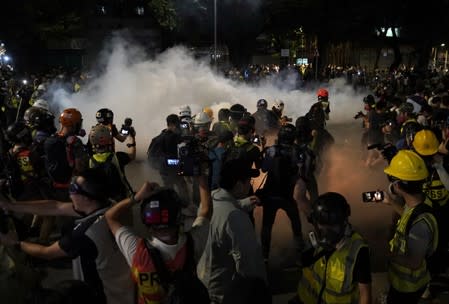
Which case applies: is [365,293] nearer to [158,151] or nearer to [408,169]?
[408,169]

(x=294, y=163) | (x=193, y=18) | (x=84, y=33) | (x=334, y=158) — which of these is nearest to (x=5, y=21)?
(x=193, y=18)

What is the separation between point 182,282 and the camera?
2660 mm

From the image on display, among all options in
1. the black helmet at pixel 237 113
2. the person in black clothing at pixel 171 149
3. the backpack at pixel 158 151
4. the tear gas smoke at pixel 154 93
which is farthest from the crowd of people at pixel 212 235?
the tear gas smoke at pixel 154 93

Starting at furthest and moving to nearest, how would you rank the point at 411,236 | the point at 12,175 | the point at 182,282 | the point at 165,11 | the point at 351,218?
the point at 165,11
the point at 351,218
the point at 12,175
the point at 411,236
the point at 182,282

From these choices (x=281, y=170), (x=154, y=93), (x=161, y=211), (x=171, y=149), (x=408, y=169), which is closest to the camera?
(x=161, y=211)

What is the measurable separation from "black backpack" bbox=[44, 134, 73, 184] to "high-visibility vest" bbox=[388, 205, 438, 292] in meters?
3.92

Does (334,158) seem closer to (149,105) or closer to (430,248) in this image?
(149,105)

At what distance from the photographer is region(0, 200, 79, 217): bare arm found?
155 inches

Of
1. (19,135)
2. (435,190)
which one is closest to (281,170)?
(435,190)

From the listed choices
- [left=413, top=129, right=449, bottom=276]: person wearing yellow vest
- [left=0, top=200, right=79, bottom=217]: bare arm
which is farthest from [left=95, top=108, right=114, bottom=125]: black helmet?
[left=413, top=129, right=449, bottom=276]: person wearing yellow vest

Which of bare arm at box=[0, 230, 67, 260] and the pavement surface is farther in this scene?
the pavement surface

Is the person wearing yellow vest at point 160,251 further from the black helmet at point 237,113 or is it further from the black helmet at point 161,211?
the black helmet at point 237,113

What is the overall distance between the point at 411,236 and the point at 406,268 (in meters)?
0.26

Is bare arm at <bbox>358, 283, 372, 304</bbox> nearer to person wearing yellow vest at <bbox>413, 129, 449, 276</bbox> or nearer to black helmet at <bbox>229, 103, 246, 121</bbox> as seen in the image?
person wearing yellow vest at <bbox>413, 129, 449, 276</bbox>
